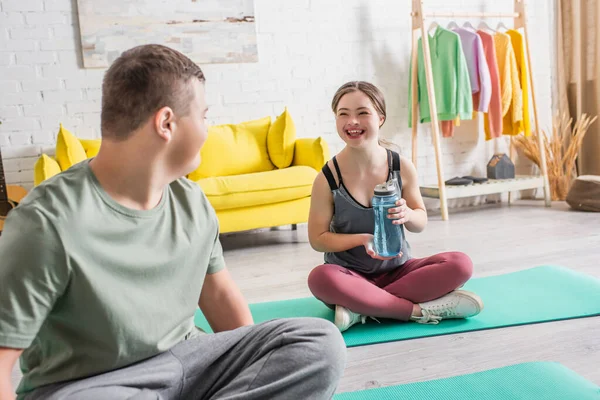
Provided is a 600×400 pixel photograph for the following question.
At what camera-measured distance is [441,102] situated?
13.6ft

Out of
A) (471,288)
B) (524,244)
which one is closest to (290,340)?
(471,288)

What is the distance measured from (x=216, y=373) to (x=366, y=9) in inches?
147

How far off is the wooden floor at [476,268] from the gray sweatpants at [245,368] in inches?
16.4

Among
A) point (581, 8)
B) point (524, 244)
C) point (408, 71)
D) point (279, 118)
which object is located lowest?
point (524, 244)

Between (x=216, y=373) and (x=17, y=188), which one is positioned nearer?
(x=216, y=373)

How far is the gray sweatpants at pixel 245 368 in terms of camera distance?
101 centimetres

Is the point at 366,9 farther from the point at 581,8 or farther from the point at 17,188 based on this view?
the point at 17,188

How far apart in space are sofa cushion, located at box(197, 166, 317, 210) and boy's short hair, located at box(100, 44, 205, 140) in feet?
7.68

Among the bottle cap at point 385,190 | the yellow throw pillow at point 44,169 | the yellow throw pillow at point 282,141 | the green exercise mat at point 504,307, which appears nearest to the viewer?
the bottle cap at point 385,190

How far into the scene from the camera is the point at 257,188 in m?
3.43

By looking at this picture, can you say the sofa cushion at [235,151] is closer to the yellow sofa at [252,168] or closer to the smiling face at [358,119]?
the yellow sofa at [252,168]

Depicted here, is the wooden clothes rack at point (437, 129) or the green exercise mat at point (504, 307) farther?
the wooden clothes rack at point (437, 129)

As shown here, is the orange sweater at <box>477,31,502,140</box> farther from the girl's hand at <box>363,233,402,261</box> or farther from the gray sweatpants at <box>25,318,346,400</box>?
the gray sweatpants at <box>25,318,346,400</box>

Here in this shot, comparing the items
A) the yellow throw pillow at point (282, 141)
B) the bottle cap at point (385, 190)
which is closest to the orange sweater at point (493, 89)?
the yellow throw pillow at point (282, 141)
